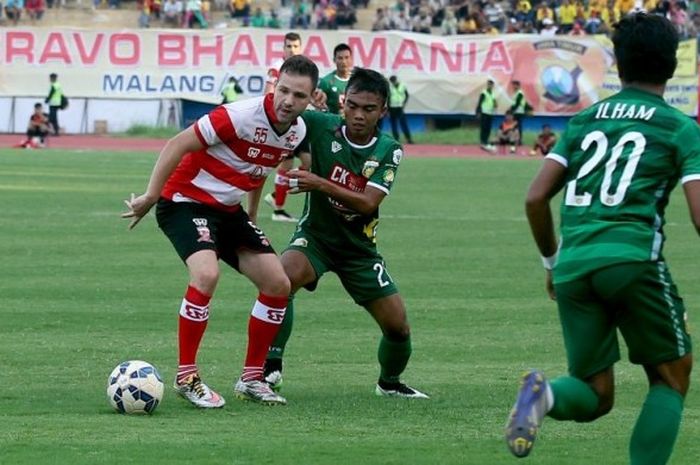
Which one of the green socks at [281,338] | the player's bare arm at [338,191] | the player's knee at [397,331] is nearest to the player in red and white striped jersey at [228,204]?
the green socks at [281,338]

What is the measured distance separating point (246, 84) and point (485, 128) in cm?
731

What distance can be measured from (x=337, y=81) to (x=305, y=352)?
6.86m

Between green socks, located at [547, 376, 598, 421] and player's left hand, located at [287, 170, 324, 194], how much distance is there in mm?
2638

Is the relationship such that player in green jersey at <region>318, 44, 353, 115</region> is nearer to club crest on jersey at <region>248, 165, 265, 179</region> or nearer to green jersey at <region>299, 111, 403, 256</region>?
green jersey at <region>299, 111, 403, 256</region>

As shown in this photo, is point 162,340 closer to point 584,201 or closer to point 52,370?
point 52,370

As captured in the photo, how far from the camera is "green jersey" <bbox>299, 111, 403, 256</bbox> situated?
890cm

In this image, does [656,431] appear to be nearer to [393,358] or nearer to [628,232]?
[628,232]

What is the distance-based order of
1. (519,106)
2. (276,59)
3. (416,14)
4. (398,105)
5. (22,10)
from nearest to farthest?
(519,106) < (398,105) < (276,59) < (22,10) < (416,14)

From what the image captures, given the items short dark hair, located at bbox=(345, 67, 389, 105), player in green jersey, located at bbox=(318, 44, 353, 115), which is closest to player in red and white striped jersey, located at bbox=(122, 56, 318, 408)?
short dark hair, located at bbox=(345, 67, 389, 105)

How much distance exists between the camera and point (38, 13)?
49406 mm

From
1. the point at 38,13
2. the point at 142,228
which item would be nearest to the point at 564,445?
the point at 142,228

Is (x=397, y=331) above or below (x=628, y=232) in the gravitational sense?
below

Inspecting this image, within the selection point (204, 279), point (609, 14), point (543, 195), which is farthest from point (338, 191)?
point (609, 14)

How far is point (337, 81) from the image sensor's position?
55.7 feet
